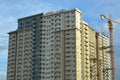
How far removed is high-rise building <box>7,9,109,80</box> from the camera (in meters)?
155

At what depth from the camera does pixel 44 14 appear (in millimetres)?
168000

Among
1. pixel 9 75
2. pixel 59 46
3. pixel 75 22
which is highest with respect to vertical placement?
pixel 75 22

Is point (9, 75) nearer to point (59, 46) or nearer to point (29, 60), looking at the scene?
point (29, 60)

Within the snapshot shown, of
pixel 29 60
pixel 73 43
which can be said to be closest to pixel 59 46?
pixel 73 43

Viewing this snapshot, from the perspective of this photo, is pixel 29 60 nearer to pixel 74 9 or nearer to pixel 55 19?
pixel 55 19

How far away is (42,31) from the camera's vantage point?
166 metres

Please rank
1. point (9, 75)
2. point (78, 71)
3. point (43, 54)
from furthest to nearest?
point (9, 75)
point (43, 54)
point (78, 71)

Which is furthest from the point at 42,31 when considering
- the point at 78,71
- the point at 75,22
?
the point at 78,71

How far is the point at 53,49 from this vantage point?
160 m

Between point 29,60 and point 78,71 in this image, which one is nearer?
point 78,71

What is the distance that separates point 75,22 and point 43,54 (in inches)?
893

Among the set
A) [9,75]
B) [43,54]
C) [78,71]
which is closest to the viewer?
[78,71]

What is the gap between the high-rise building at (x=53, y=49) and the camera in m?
155

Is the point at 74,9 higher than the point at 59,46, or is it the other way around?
the point at 74,9
